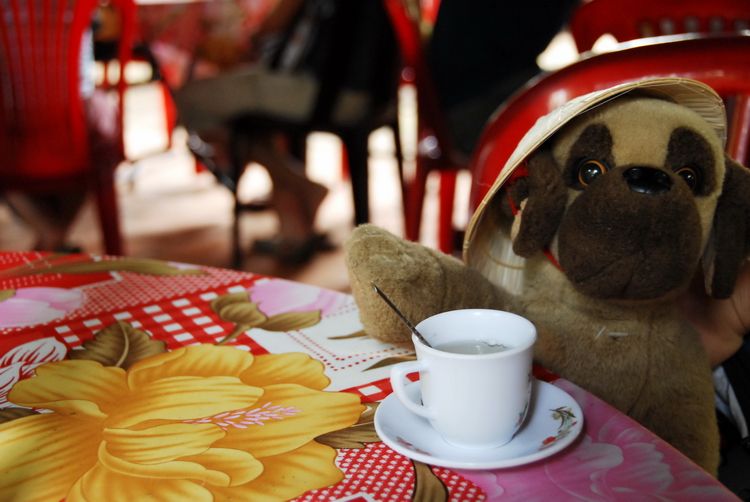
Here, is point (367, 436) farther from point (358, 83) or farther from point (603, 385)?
point (358, 83)

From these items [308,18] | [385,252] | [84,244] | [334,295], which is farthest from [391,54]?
[385,252]

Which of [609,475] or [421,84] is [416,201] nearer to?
[421,84]

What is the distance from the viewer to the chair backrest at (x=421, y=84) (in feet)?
5.39

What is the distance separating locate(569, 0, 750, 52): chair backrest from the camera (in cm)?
101

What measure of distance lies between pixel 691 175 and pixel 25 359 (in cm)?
54

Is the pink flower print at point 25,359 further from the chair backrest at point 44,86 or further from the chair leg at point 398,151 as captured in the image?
the chair leg at point 398,151

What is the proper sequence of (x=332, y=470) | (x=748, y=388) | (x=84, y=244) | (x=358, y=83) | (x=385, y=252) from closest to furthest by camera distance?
(x=332, y=470) → (x=385, y=252) → (x=748, y=388) → (x=358, y=83) → (x=84, y=244)

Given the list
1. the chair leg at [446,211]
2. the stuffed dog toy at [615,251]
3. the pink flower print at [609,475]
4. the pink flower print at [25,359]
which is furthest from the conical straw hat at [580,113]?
the chair leg at [446,211]

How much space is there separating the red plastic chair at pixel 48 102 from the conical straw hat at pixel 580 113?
1.52 m

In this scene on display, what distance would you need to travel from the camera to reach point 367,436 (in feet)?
1.51

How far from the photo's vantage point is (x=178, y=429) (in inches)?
18.7

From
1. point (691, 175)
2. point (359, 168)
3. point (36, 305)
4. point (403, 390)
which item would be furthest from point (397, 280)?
point (359, 168)

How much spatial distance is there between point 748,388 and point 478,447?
387mm

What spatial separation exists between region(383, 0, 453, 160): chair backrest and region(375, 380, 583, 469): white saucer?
49.5 inches
